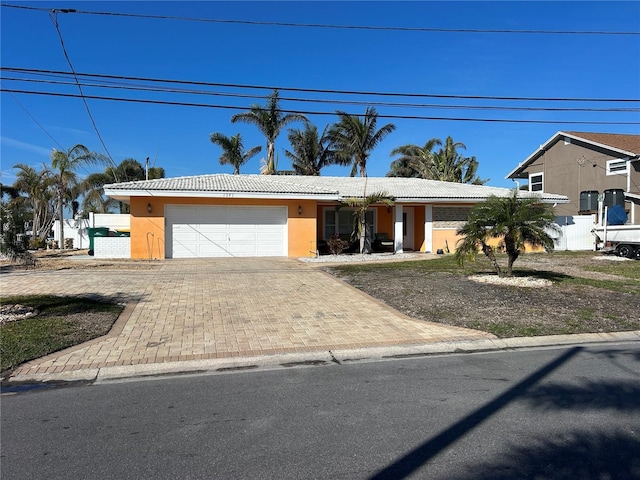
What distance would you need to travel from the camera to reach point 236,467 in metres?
3.26

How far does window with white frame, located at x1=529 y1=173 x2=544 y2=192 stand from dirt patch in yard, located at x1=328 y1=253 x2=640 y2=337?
685 inches

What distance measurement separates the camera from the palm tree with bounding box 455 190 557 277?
35.9 feet

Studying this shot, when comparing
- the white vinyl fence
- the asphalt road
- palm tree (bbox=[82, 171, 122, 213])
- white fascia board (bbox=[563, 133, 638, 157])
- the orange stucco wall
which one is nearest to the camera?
the asphalt road

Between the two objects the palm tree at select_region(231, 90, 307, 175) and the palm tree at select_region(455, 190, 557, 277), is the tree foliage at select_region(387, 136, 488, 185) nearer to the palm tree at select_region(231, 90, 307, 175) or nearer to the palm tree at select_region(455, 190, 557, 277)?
the palm tree at select_region(231, 90, 307, 175)

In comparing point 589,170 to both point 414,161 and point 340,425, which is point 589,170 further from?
point 340,425

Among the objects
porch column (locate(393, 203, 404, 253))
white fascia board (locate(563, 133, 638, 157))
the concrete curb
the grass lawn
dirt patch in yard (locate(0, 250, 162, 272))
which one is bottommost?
the concrete curb

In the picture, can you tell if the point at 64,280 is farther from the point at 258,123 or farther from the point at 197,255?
the point at 258,123

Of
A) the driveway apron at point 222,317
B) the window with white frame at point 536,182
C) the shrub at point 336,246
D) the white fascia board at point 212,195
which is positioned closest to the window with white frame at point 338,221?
the white fascia board at point 212,195

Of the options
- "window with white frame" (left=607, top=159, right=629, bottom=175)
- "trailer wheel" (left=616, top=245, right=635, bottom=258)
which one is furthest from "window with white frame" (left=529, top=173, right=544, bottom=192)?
"trailer wheel" (left=616, top=245, right=635, bottom=258)

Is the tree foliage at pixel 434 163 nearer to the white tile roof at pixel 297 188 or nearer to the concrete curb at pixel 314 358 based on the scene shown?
the white tile roof at pixel 297 188

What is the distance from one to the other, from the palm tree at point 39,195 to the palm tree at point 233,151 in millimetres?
12325

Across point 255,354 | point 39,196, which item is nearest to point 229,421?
point 255,354

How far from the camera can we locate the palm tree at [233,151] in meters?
34.9

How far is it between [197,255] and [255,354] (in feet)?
45.9
